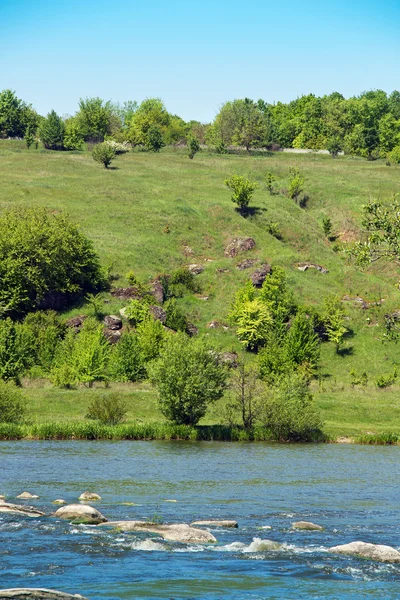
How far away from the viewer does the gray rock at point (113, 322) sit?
104 m

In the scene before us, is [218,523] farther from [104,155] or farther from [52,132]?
[52,132]

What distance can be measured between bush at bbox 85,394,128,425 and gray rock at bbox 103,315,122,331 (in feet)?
120

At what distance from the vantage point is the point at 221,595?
23.9 metres

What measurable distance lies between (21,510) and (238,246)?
97038 mm

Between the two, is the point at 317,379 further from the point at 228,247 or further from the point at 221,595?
the point at 221,595

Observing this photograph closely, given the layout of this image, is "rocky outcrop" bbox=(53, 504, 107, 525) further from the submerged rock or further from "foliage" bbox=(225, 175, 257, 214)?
"foliage" bbox=(225, 175, 257, 214)

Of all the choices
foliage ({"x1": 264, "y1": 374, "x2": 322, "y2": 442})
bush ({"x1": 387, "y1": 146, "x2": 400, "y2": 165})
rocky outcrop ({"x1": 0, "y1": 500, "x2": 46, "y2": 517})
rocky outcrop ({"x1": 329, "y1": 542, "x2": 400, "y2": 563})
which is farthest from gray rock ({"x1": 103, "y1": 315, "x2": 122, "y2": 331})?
bush ({"x1": 387, "y1": 146, "x2": 400, "y2": 165})

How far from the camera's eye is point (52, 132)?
196625 millimetres

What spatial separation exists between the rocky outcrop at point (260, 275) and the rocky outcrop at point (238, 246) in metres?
8.86

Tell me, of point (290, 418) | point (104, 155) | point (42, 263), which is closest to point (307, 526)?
point (290, 418)

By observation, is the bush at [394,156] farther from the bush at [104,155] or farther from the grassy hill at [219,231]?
the bush at [104,155]

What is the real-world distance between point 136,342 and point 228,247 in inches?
1605

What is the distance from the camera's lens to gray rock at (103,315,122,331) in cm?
10444

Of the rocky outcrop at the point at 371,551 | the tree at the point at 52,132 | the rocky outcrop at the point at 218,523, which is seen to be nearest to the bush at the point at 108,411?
the rocky outcrop at the point at 218,523
